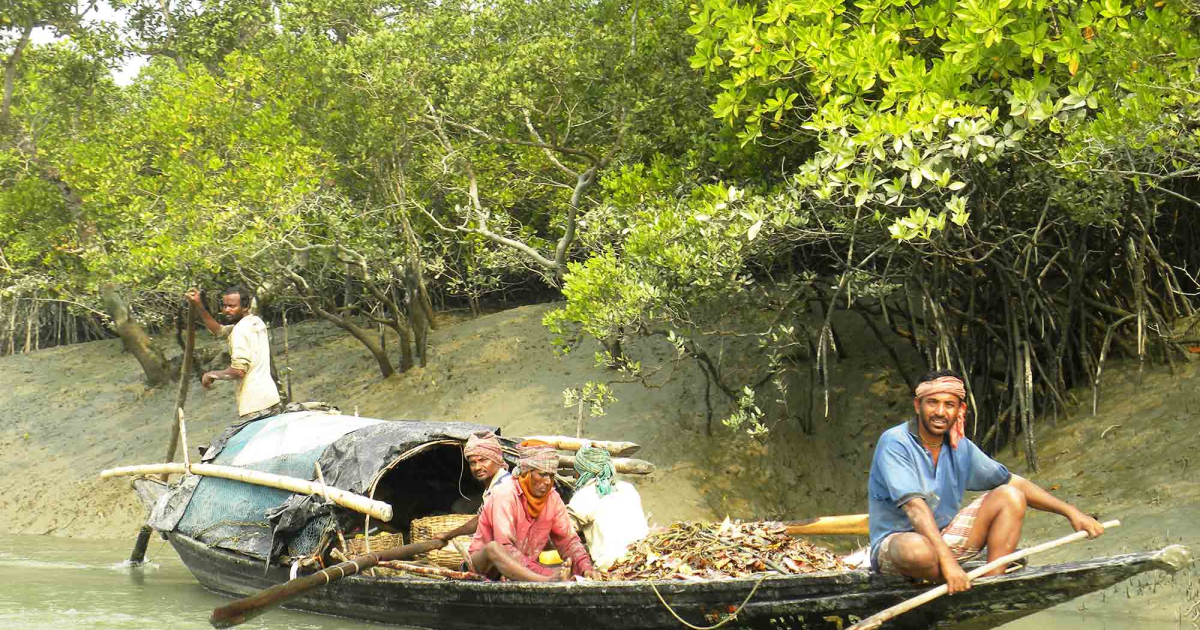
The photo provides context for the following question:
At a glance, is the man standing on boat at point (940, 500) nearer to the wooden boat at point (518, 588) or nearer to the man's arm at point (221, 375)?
the wooden boat at point (518, 588)

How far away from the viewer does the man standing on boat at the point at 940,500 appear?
455cm

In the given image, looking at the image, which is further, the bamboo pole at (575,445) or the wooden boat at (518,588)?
the bamboo pole at (575,445)

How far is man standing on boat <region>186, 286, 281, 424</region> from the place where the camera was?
9.03 meters

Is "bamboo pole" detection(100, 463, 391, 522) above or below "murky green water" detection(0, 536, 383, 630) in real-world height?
above

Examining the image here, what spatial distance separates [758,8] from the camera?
948cm

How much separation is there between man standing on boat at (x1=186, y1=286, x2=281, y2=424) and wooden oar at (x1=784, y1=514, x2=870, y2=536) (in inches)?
180

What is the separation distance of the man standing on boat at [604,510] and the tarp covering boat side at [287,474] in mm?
1217

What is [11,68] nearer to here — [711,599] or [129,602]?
[129,602]

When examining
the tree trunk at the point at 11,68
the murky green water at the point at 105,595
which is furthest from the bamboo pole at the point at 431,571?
the tree trunk at the point at 11,68

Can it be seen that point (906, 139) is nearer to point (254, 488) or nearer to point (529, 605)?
point (529, 605)

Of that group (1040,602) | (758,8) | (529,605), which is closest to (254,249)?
(758,8)

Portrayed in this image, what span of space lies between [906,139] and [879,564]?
3.18 meters

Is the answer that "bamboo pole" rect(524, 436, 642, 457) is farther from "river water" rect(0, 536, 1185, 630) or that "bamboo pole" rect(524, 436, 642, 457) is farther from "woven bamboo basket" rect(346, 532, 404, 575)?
"river water" rect(0, 536, 1185, 630)

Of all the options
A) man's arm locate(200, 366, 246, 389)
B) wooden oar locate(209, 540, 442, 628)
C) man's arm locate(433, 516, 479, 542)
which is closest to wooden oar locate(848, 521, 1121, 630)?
wooden oar locate(209, 540, 442, 628)
